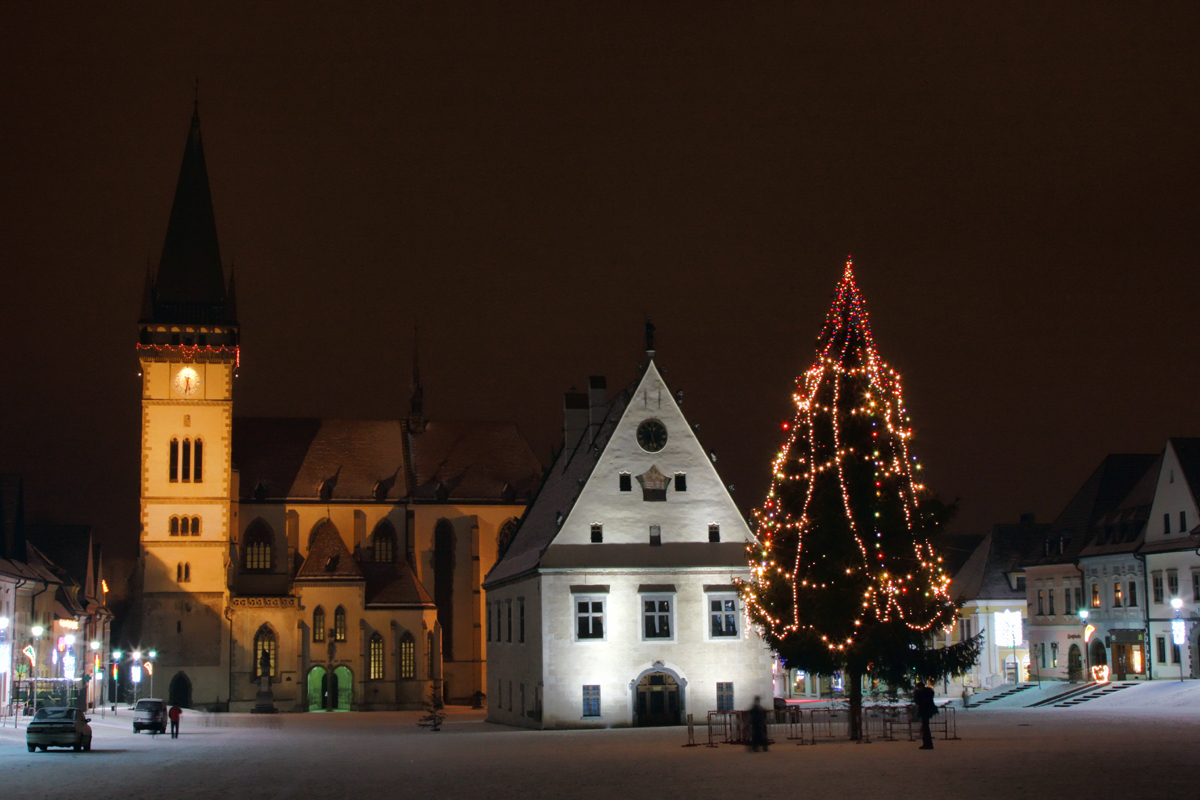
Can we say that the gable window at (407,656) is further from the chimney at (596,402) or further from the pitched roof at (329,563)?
the chimney at (596,402)

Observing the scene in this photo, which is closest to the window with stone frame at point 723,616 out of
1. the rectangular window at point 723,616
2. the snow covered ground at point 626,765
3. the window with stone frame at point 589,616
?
the rectangular window at point 723,616

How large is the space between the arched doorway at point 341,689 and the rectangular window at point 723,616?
40304 mm

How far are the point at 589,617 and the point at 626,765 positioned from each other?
2183cm

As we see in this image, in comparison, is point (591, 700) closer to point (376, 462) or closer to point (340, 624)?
point (340, 624)

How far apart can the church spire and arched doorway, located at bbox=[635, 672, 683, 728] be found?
50412 mm

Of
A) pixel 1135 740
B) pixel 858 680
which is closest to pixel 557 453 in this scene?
pixel 858 680

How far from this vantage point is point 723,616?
2176 inches

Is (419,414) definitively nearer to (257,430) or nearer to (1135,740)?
(257,430)

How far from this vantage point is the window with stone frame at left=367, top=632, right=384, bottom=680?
89625 millimetres

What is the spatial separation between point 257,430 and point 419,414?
37.2ft

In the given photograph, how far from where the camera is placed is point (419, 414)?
103 m

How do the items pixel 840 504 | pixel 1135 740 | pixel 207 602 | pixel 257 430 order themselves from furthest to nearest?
pixel 257 430, pixel 207 602, pixel 840 504, pixel 1135 740

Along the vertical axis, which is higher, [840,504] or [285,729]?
[840,504]

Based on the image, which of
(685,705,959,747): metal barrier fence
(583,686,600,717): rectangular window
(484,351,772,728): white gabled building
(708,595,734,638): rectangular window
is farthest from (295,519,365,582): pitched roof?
(685,705,959,747): metal barrier fence
